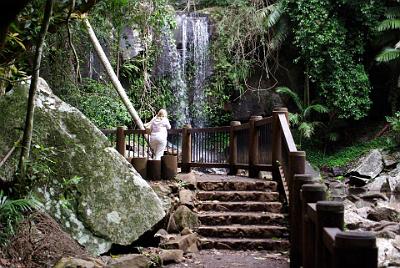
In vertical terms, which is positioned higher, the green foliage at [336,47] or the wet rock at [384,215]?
the green foliage at [336,47]

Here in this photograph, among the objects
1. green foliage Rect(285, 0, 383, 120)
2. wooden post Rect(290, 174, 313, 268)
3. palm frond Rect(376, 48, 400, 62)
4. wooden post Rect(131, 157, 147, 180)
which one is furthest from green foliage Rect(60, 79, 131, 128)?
palm frond Rect(376, 48, 400, 62)

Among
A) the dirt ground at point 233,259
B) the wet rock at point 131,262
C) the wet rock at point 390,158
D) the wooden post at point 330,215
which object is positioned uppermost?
the wet rock at point 390,158

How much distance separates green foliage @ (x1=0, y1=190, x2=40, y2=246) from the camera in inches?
194

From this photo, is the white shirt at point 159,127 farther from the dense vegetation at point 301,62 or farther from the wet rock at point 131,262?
the wet rock at point 131,262

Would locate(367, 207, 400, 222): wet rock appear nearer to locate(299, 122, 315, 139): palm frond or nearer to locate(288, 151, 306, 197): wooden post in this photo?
locate(288, 151, 306, 197): wooden post

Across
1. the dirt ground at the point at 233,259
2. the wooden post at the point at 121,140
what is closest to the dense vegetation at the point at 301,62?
the wooden post at the point at 121,140

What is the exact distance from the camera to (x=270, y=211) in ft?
26.3

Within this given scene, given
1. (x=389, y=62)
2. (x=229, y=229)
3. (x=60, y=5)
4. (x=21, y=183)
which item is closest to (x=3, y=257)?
(x=21, y=183)

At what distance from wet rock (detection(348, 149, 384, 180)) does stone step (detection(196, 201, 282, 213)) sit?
374 inches

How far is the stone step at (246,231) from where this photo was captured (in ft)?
24.3

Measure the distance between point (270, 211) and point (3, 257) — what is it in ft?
14.8

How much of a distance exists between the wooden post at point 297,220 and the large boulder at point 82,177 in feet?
6.61

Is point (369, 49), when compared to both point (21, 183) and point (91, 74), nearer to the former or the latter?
point (91, 74)

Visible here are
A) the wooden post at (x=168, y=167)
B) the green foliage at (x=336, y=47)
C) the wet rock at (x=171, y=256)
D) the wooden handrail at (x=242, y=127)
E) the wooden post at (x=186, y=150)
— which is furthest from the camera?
the green foliage at (x=336, y=47)
